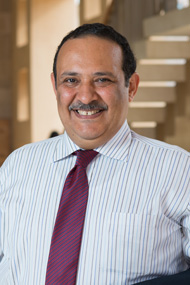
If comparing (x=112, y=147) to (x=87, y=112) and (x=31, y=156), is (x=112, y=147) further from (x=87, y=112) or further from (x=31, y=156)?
(x=31, y=156)

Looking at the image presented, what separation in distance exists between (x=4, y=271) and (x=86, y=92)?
25.0 inches

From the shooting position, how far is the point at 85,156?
1.63 meters

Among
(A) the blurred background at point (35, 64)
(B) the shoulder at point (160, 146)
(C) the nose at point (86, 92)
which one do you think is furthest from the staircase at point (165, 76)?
(C) the nose at point (86, 92)

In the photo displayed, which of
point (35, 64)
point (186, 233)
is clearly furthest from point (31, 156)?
point (35, 64)

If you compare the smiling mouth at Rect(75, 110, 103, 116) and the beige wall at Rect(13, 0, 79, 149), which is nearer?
the smiling mouth at Rect(75, 110, 103, 116)

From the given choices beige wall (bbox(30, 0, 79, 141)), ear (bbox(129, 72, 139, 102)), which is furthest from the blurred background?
ear (bbox(129, 72, 139, 102))

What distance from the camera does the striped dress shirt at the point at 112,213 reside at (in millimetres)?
1509

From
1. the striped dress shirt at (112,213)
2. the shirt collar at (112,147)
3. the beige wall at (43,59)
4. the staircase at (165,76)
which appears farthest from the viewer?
the beige wall at (43,59)

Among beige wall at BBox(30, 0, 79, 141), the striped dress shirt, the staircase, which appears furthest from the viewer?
beige wall at BBox(30, 0, 79, 141)

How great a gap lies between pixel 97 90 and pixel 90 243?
1.49 feet

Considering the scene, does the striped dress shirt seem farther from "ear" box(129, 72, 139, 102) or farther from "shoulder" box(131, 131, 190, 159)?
"ear" box(129, 72, 139, 102)

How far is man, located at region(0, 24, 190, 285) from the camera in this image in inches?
59.5

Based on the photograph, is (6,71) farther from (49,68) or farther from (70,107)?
(70,107)

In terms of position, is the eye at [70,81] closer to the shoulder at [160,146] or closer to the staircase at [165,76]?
the shoulder at [160,146]
